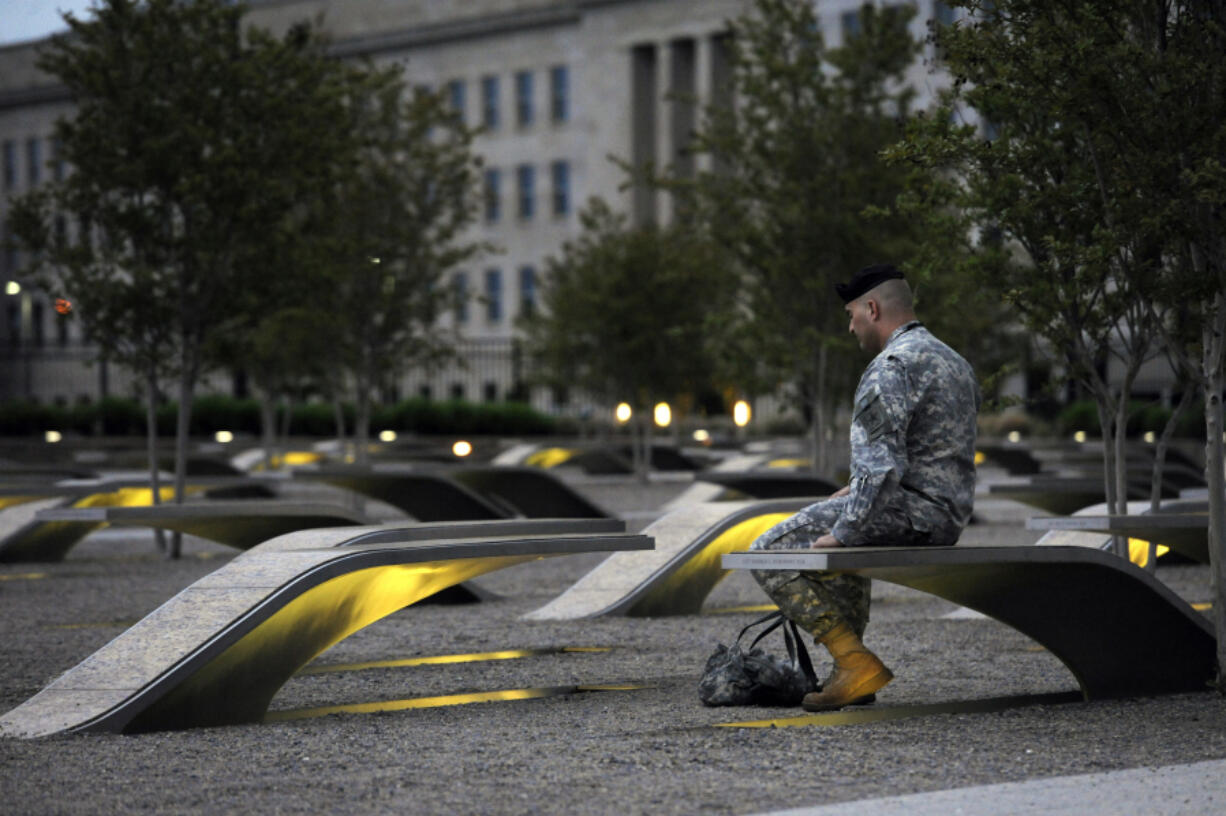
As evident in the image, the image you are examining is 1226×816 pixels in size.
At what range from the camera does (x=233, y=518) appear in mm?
13188

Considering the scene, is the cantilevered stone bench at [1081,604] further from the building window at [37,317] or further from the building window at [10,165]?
the building window at [10,165]

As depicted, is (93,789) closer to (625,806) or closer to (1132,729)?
(625,806)

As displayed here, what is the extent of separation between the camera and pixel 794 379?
2386cm

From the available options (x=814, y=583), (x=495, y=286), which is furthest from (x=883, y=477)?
(x=495, y=286)

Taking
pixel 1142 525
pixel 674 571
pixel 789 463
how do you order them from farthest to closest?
pixel 789 463 < pixel 674 571 < pixel 1142 525

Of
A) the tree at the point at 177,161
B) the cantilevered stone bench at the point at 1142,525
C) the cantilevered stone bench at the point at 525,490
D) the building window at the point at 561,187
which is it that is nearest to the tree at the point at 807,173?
the cantilevered stone bench at the point at 525,490

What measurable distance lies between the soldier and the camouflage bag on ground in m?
0.25

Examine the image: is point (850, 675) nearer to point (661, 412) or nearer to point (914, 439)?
point (914, 439)

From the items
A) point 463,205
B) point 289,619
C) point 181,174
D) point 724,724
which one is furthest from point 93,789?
point 463,205

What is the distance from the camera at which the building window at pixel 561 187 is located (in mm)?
78250

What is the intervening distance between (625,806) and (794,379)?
1838cm

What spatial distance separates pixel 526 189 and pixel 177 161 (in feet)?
208

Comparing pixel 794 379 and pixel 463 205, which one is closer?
pixel 794 379

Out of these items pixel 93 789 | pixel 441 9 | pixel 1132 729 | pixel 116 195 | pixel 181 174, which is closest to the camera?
pixel 93 789
